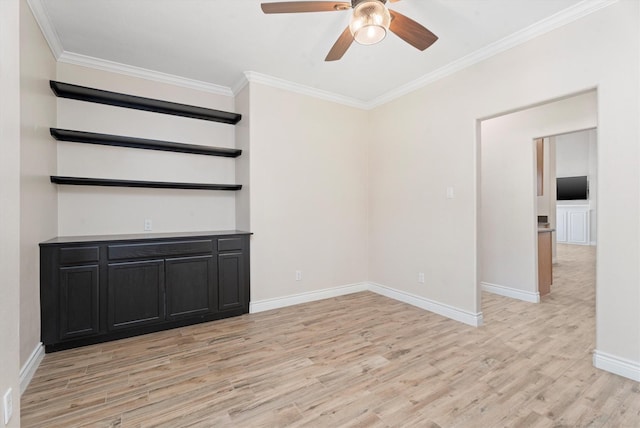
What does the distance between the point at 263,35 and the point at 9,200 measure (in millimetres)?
2304

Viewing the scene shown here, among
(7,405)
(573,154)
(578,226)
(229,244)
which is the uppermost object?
(573,154)

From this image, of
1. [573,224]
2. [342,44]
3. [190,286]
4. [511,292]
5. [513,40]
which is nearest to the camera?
[342,44]

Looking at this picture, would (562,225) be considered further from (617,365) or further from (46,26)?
(46,26)

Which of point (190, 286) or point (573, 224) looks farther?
point (573, 224)

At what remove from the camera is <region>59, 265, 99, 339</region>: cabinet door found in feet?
8.34

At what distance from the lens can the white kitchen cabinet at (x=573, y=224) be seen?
28.3 ft

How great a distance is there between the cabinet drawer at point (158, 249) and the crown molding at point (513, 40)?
3.15 metres

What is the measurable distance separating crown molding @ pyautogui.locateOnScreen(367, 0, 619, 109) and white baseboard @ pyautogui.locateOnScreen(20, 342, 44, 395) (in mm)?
4544

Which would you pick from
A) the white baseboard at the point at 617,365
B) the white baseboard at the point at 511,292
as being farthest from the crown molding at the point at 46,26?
the white baseboard at the point at 511,292

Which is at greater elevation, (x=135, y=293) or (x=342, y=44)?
(x=342, y=44)

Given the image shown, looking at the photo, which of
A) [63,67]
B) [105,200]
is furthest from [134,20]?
[105,200]

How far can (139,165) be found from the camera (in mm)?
3381

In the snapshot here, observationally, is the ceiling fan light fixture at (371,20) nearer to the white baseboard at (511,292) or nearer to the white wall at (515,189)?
the white wall at (515,189)

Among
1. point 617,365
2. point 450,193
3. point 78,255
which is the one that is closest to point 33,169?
point 78,255
